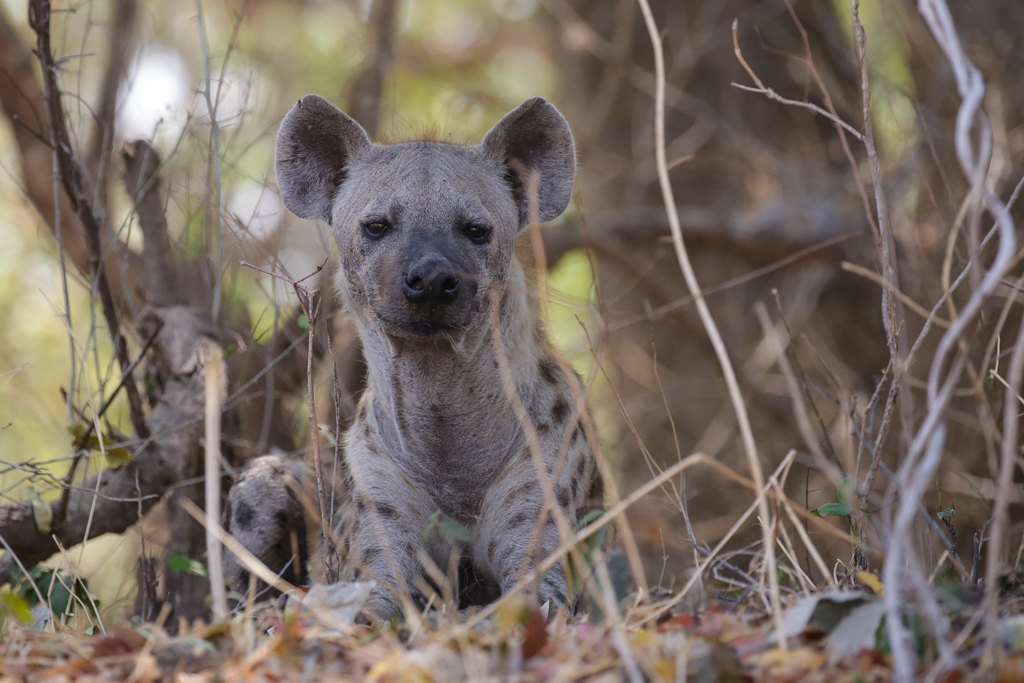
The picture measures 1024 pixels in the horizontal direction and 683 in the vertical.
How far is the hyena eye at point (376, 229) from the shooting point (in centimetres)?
343

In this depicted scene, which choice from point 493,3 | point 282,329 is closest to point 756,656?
point 282,329

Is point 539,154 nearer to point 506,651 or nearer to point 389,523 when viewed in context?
point 389,523

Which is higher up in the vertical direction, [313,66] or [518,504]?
[313,66]

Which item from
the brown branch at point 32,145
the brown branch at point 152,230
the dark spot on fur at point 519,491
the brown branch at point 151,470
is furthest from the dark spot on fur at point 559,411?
the brown branch at point 32,145

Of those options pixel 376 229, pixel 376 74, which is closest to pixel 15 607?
pixel 376 229

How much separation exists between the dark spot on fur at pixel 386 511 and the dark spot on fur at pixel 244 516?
2.64ft

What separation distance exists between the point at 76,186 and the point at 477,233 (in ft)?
5.93

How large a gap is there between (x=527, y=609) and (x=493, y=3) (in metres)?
10.6

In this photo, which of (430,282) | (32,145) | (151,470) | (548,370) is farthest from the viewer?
(32,145)

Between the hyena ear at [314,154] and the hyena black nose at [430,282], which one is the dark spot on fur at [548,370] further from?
the hyena ear at [314,154]

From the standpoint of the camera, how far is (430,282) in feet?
10.1

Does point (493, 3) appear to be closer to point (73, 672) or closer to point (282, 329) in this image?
point (282, 329)

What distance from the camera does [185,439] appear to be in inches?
172

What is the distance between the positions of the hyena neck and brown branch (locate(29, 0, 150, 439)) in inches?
44.4
